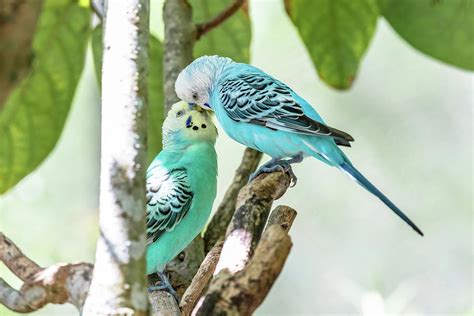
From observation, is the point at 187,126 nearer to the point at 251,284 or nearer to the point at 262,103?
the point at 262,103

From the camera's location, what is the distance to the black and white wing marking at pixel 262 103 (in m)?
1.74

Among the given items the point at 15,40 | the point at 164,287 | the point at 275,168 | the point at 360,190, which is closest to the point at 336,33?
the point at 275,168

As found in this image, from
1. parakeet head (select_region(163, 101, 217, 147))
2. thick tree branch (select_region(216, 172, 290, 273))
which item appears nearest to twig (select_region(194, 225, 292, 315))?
thick tree branch (select_region(216, 172, 290, 273))

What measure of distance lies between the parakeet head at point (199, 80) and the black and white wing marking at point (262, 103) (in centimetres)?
4

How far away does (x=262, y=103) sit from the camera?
70.6 inches

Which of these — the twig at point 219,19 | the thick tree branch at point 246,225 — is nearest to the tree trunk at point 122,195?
the thick tree branch at point 246,225

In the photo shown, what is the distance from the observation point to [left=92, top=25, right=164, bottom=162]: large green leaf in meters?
2.32

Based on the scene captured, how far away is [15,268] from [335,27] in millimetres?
1302

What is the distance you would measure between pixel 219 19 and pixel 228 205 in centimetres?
51

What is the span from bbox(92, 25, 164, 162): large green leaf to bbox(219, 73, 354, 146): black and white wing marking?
20.1 inches

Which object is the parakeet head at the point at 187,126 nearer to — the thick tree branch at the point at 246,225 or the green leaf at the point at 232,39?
the thick tree branch at the point at 246,225

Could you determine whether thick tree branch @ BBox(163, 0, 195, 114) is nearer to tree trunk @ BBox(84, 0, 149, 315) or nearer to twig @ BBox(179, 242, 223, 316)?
twig @ BBox(179, 242, 223, 316)

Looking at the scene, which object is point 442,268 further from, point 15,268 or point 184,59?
point 15,268

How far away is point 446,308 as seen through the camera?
4.35 m
